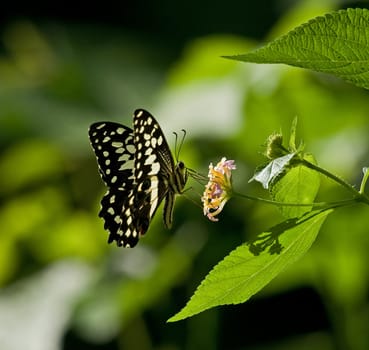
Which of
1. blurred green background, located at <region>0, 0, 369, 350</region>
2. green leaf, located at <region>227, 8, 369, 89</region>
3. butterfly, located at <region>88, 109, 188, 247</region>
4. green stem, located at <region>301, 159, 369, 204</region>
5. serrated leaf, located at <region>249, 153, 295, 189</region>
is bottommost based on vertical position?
blurred green background, located at <region>0, 0, 369, 350</region>

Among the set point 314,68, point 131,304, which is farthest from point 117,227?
point 131,304

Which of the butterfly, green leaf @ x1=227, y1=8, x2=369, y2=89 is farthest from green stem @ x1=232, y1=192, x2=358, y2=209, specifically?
the butterfly

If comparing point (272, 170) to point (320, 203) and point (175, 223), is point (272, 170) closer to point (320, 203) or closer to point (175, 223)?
point (320, 203)

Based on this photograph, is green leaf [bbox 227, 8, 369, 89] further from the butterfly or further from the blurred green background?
the blurred green background

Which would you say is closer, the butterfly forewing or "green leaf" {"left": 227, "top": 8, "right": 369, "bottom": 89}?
"green leaf" {"left": 227, "top": 8, "right": 369, "bottom": 89}

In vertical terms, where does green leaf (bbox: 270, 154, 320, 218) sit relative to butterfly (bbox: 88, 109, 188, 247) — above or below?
above

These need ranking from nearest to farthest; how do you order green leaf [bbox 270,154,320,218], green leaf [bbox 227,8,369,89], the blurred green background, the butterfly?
green leaf [bbox 227,8,369,89]
green leaf [bbox 270,154,320,218]
the butterfly
the blurred green background

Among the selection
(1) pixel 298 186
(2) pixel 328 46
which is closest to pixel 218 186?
(1) pixel 298 186

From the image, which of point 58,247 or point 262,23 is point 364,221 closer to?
point 58,247
